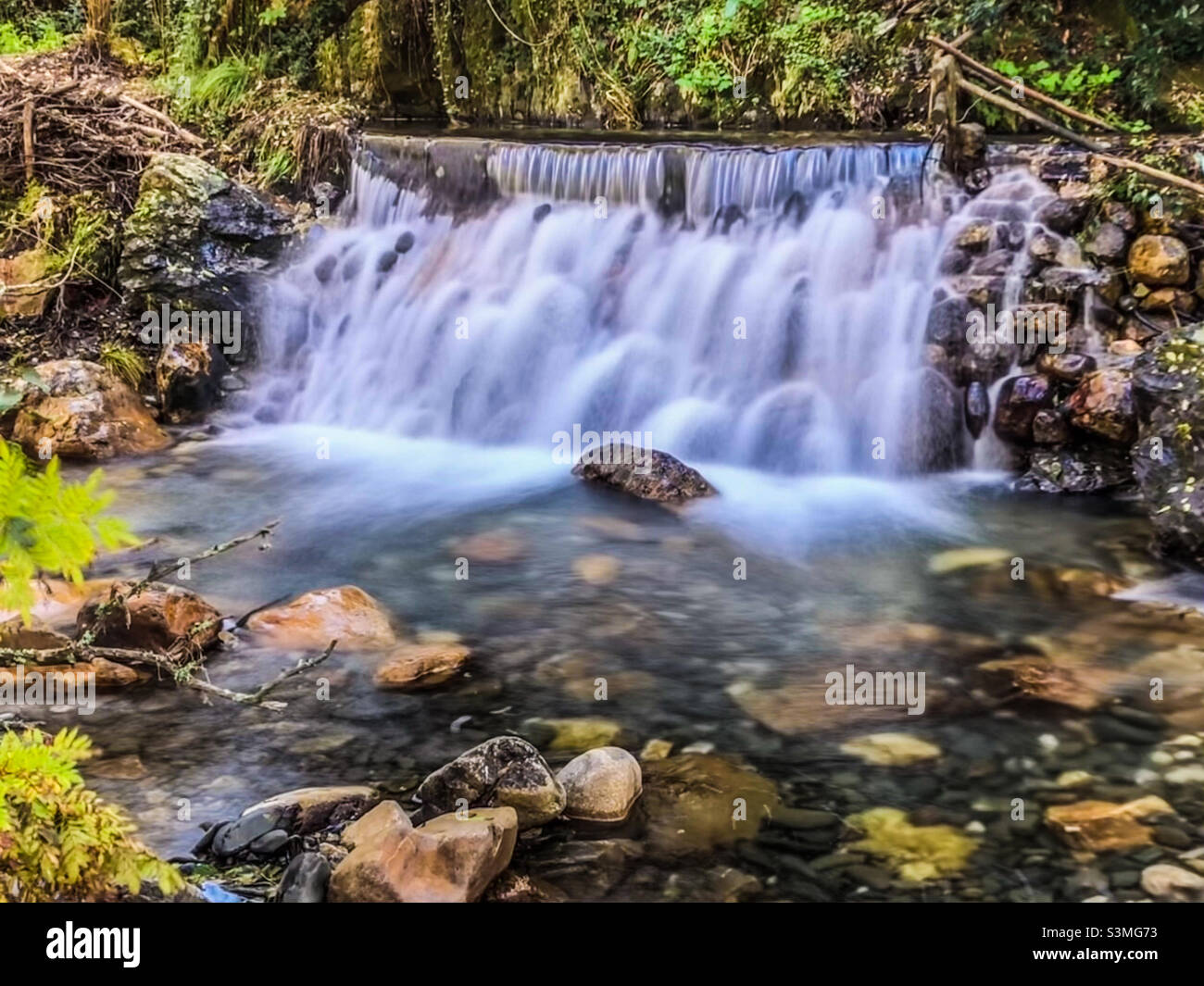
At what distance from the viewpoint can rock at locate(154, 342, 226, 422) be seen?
8570 millimetres

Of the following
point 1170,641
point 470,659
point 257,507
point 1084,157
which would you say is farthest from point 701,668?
point 1084,157

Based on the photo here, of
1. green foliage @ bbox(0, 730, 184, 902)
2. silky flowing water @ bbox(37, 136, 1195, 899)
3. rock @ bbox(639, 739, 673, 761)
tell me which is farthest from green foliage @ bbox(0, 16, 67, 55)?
green foliage @ bbox(0, 730, 184, 902)

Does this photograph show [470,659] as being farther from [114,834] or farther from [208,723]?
[114,834]

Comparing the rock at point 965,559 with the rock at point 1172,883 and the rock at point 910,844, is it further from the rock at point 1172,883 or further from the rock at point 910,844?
the rock at point 1172,883

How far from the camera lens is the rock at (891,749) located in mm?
3883

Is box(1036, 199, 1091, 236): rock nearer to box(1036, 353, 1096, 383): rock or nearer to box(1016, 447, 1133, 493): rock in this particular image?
box(1036, 353, 1096, 383): rock

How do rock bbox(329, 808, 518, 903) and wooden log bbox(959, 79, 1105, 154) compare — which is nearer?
rock bbox(329, 808, 518, 903)

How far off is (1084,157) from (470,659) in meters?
5.85

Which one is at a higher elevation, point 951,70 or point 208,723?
point 951,70

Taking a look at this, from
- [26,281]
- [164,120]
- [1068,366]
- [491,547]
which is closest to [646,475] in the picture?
[491,547]

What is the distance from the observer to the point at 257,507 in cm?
683

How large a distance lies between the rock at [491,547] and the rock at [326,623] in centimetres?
93

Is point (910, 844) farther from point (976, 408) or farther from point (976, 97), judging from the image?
point (976, 97)

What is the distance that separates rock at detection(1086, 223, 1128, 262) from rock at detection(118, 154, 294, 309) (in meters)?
6.39
